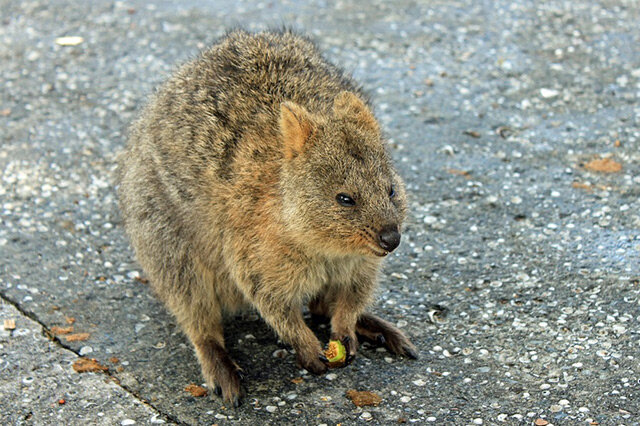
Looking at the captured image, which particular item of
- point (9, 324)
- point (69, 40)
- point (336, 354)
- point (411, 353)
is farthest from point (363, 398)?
point (69, 40)

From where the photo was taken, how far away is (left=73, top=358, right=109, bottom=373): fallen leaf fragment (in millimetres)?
4383

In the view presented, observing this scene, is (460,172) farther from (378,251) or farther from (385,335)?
(378,251)

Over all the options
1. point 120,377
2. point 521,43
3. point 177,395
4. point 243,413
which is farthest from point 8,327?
point 521,43

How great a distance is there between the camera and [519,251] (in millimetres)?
5250

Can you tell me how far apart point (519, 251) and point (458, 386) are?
52.5 inches

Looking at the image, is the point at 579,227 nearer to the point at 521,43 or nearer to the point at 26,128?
the point at 521,43

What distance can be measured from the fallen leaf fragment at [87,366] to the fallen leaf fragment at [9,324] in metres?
0.50

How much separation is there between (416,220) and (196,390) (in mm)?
2011

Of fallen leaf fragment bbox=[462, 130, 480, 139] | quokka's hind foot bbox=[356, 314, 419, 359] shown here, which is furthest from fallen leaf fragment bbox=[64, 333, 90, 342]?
fallen leaf fragment bbox=[462, 130, 480, 139]

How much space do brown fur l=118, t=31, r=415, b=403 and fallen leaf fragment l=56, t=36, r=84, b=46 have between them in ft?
12.1

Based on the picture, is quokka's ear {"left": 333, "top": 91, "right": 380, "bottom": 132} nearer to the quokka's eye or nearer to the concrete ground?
the quokka's eye

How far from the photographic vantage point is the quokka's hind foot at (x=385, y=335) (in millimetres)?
4465

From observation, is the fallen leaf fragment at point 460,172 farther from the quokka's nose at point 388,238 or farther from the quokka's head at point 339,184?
the quokka's nose at point 388,238

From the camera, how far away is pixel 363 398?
4160 millimetres
